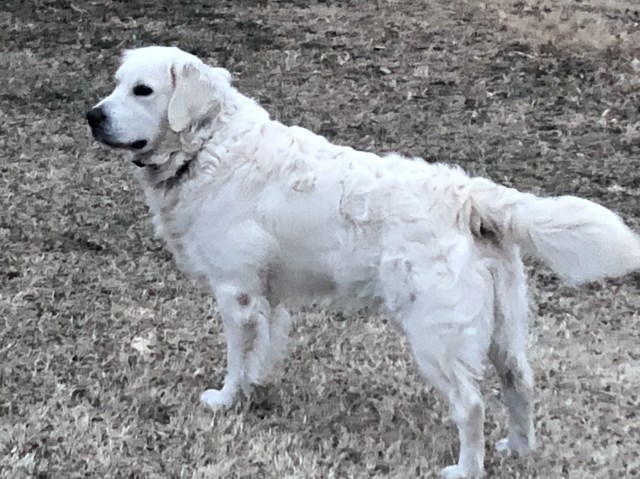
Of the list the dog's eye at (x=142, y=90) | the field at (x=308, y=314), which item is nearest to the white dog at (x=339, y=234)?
the dog's eye at (x=142, y=90)

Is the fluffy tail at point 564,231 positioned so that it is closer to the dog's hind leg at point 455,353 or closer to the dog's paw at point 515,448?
the dog's hind leg at point 455,353

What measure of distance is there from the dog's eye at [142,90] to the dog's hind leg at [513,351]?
4.77 feet

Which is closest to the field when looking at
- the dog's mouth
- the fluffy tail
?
the fluffy tail

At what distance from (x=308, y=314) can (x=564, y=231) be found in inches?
70.3

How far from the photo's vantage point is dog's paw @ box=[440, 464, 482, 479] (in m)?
3.60

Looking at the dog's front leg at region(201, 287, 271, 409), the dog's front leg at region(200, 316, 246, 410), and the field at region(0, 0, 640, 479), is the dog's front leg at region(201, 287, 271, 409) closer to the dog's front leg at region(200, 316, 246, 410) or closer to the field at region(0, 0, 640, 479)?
the dog's front leg at region(200, 316, 246, 410)

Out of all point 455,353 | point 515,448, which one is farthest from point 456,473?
point 455,353

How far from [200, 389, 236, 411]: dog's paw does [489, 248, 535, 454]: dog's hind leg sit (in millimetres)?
1029

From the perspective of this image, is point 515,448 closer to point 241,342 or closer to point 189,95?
point 241,342

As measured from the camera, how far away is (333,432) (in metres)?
3.93

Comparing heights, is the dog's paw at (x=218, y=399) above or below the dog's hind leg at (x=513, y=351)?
below

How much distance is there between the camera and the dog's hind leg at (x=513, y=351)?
3.57 meters

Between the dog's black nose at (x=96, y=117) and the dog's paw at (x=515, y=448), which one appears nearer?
the dog's paw at (x=515, y=448)

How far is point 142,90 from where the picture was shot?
3.97 metres
